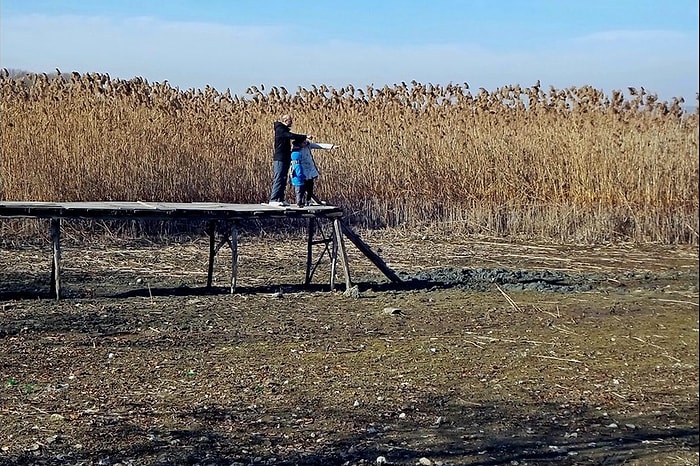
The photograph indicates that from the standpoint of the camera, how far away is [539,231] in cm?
1472

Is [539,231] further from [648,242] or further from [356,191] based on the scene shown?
[356,191]

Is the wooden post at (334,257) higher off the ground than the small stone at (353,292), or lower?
higher

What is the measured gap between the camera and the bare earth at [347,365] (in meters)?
5.18

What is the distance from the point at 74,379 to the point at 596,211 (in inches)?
380

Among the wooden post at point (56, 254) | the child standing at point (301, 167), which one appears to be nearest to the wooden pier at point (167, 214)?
the wooden post at point (56, 254)

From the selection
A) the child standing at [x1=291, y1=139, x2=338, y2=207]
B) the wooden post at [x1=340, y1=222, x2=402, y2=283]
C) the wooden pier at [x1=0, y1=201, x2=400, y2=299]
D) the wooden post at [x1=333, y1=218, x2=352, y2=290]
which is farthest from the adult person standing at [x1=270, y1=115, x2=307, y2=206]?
the wooden post at [x1=340, y1=222, x2=402, y2=283]

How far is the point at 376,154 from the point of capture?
16.3m

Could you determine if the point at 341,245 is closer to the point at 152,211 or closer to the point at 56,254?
the point at 152,211

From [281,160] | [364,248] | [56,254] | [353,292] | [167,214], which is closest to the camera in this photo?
[56,254]

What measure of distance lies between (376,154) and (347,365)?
9551 mm

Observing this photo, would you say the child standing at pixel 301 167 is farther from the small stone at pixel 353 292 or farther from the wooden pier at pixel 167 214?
the small stone at pixel 353 292

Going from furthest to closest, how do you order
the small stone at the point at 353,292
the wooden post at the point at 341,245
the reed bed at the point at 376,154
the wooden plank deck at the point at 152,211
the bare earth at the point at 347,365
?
1. the reed bed at the point at 376,154
2. the wooden post at the point at 341,245
3. the small stone at the point at 353,292
4. the wooden plank deck at the point at 152,211
5. the bare earth at the point at 347,365

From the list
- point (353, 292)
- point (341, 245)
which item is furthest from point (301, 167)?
point (353, 292)

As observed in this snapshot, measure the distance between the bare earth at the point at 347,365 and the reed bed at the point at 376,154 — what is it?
2237 millimetres
